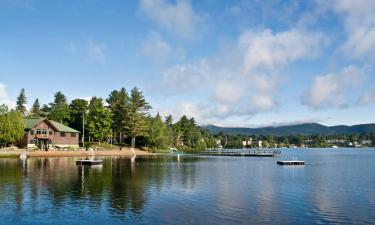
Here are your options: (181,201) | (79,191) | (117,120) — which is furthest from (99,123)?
(181,201)

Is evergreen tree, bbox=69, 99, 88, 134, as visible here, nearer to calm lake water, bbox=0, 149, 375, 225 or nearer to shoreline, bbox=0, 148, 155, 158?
shoreline, bbox=0, 148, 155, 158

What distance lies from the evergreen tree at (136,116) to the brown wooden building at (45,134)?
20.2m

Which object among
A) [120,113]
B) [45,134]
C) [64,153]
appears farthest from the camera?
[120,113]

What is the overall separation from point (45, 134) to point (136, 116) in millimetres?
33046

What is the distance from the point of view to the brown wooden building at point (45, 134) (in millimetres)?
119875

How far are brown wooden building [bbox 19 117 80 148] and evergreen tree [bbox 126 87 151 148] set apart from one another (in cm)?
2021

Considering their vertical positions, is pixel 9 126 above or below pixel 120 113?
below

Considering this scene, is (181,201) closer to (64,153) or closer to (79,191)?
(79,191)

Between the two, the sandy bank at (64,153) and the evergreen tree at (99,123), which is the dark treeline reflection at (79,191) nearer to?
the sandy bank at (64,153)

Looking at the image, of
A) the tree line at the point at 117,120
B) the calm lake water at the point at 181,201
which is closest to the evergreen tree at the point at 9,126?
the tree line at the point at 117,120

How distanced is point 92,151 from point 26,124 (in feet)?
78.1

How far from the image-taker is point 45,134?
4847 inches

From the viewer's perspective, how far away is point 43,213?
2956cm

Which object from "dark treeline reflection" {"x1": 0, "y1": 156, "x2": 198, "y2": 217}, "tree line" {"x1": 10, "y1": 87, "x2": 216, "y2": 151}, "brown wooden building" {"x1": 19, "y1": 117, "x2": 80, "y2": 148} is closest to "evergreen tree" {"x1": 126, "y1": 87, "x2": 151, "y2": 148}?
"tree line" {"x1": 10, "y1": 87, "x2": 216, "y2": 151}
